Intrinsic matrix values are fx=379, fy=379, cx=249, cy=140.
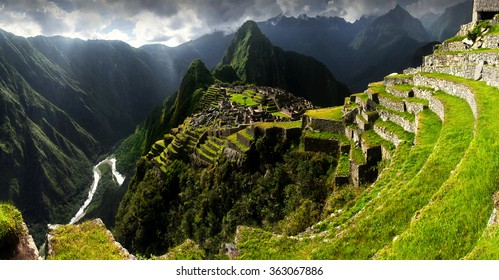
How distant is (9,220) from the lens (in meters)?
11.7

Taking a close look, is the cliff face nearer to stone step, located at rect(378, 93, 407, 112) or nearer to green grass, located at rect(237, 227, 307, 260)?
green grass, located at rect(237, 227, 307, 260)

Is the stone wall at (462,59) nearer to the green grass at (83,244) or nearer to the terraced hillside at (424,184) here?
the terraced hillside at (424,184)

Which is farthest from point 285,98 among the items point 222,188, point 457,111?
point 457,111

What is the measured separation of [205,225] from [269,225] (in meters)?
12.8

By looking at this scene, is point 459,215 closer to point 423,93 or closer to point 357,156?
point 357,156

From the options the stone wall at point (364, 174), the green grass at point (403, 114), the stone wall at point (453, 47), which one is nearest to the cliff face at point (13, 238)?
the stone wall at point (364, 174)

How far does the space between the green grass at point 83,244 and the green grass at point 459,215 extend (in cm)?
858

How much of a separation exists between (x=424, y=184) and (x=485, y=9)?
31272 millimetres

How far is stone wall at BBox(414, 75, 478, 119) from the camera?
18.6 meters

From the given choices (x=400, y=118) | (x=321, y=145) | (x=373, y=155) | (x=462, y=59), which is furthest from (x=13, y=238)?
(x=462, y=59)

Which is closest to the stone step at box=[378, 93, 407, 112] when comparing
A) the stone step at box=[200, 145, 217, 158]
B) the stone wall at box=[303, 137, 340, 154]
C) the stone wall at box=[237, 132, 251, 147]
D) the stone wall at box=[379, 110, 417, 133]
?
the stone wall at box=[379, 110, 417, 133]

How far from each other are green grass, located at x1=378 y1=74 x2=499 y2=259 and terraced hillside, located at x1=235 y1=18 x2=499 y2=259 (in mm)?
23

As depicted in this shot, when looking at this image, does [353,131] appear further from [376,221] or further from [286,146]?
[376,221]

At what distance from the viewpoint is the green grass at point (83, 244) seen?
1188cm
